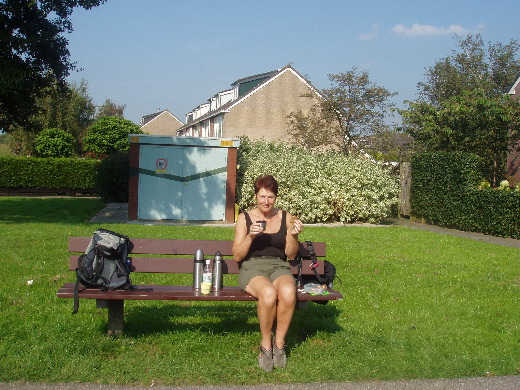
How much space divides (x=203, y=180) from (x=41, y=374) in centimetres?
1427

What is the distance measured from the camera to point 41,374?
4582 mm

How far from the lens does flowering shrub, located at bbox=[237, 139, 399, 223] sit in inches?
713

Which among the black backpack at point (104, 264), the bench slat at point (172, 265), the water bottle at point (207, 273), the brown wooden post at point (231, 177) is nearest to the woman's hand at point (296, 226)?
the bench slat at point (172, 265)

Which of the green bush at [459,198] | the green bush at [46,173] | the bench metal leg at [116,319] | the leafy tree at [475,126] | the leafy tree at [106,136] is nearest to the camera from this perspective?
the bench metal leg at [116,319]

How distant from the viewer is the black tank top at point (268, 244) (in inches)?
225

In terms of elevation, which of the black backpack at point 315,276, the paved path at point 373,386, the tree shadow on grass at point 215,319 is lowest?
the paved path at point 373,386

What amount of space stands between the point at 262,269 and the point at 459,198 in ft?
41.0

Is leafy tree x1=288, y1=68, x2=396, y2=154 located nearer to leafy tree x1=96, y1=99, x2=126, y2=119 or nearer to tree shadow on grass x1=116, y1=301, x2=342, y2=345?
tree shadow on grass x1=116, y1=301, x2=342, y2=345

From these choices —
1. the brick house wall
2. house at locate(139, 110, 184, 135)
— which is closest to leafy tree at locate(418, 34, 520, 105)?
the brick house wall

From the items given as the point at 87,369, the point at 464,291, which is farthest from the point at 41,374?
the point at 464,291

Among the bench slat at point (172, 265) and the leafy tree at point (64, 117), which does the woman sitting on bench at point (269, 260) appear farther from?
the leafy tree at point (64, 117)

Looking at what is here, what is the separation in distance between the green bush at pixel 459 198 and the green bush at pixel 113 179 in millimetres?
12011

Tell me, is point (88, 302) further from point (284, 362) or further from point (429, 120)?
point (429, 120)

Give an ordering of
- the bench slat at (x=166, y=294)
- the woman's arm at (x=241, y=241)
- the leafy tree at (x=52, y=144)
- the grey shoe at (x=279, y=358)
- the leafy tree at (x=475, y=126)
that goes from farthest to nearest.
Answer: the leafy tree at (x=52, y=144), the leafy tree at (x=475, y=126), the woman's arm at (x=241, y=241), the bench slat at (x=166, y=294), the grey shoe at (x=279, y=358)
